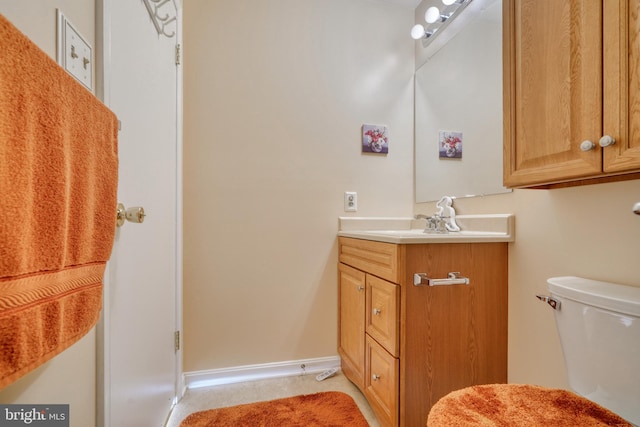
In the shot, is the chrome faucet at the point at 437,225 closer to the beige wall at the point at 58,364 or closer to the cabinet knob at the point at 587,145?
the cabinet knob at the point at 587,145

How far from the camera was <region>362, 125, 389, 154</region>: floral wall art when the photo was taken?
183 cm

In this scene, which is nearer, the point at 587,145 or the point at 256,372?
the point at 587,145

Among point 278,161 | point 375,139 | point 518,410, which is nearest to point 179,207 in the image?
point 278,161

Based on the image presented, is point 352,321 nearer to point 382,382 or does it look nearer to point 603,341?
point 382,382

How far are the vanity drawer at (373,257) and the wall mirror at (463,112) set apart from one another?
0.62m

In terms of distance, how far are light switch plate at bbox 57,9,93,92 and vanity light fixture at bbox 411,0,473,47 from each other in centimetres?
167

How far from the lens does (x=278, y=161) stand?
5.57ft

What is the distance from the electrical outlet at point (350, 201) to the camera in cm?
179

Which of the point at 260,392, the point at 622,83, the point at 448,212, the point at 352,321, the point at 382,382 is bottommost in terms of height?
the point at 260,392

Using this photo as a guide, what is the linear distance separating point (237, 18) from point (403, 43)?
110 cm

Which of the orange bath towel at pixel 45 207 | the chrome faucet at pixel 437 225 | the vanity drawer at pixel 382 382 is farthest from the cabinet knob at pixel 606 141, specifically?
the orange bath towel at pixel 45 207

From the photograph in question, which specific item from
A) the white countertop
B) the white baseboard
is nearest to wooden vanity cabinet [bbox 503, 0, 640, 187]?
the white countertop

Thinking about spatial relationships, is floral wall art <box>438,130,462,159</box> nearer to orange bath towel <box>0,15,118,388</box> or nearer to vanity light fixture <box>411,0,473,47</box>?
vanity light fixture <box>411,0,473,47</box>

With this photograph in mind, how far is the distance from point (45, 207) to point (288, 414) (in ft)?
4.42
